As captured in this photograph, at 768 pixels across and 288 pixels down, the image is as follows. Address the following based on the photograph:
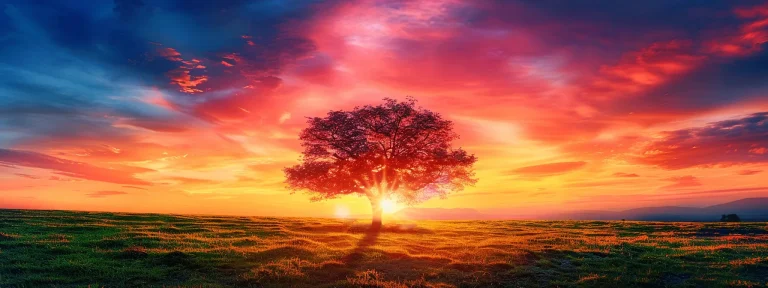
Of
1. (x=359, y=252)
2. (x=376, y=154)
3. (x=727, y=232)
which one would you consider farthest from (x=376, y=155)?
(x=727, y=232)

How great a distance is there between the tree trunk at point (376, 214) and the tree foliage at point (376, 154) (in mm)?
271

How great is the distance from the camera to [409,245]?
1182 inches

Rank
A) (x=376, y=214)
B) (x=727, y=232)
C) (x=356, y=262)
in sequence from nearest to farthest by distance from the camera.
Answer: (x=356, y=262) < (x=727, y=232) < (x=376, y=214)

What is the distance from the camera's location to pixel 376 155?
44312 mm

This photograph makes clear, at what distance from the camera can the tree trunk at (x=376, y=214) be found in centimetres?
4259

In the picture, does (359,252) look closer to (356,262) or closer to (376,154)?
(356,262)

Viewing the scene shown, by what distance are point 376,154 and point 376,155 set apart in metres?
0.11

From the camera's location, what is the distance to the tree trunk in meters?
42.6

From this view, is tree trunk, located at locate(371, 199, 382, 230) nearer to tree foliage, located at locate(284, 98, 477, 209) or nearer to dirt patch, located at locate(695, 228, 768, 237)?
tree foliage, located at locate(284, 98, 477, 209)

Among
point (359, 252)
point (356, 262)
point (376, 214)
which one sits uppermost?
point (376, 214)

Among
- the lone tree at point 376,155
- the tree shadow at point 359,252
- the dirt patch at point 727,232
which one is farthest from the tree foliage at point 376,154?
the dirt patch at point 727,232

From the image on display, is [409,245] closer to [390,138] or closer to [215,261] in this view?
[215,261]

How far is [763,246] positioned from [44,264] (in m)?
43.1

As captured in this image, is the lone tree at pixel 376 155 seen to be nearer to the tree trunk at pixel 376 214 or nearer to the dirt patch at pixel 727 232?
the tree trunk at pixel 376 214
